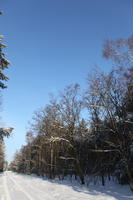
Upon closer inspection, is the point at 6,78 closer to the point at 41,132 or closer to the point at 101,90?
the point at 101,90

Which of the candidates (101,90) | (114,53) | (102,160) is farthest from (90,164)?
(114,53)

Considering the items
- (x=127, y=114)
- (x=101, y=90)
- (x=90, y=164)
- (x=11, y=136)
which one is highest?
(x=101, y=90)

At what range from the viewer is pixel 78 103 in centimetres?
2722

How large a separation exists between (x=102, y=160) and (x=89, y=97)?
860 centimetres

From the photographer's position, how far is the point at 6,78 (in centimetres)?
1291

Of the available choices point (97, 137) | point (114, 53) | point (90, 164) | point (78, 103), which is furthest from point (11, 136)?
point (90, 164)

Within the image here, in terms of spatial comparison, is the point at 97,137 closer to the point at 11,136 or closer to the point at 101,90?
the point at 101,90

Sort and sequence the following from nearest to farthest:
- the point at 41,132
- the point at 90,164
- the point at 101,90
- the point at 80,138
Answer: the point at 101,90
the point at 80,138
the point at 90,164
the point at 41,132

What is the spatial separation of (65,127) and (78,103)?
A: 3.30 m

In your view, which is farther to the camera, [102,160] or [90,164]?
[90,164]

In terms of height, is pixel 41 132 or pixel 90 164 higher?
pixel 41 132

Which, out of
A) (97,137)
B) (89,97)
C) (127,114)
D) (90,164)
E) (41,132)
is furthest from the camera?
(41,132)

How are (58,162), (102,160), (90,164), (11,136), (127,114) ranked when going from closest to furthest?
(11,136)
(127,114)
(102,160)
(90,164)
(58,162)

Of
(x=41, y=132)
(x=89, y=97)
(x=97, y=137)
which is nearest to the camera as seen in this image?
(x=89, y=97)
